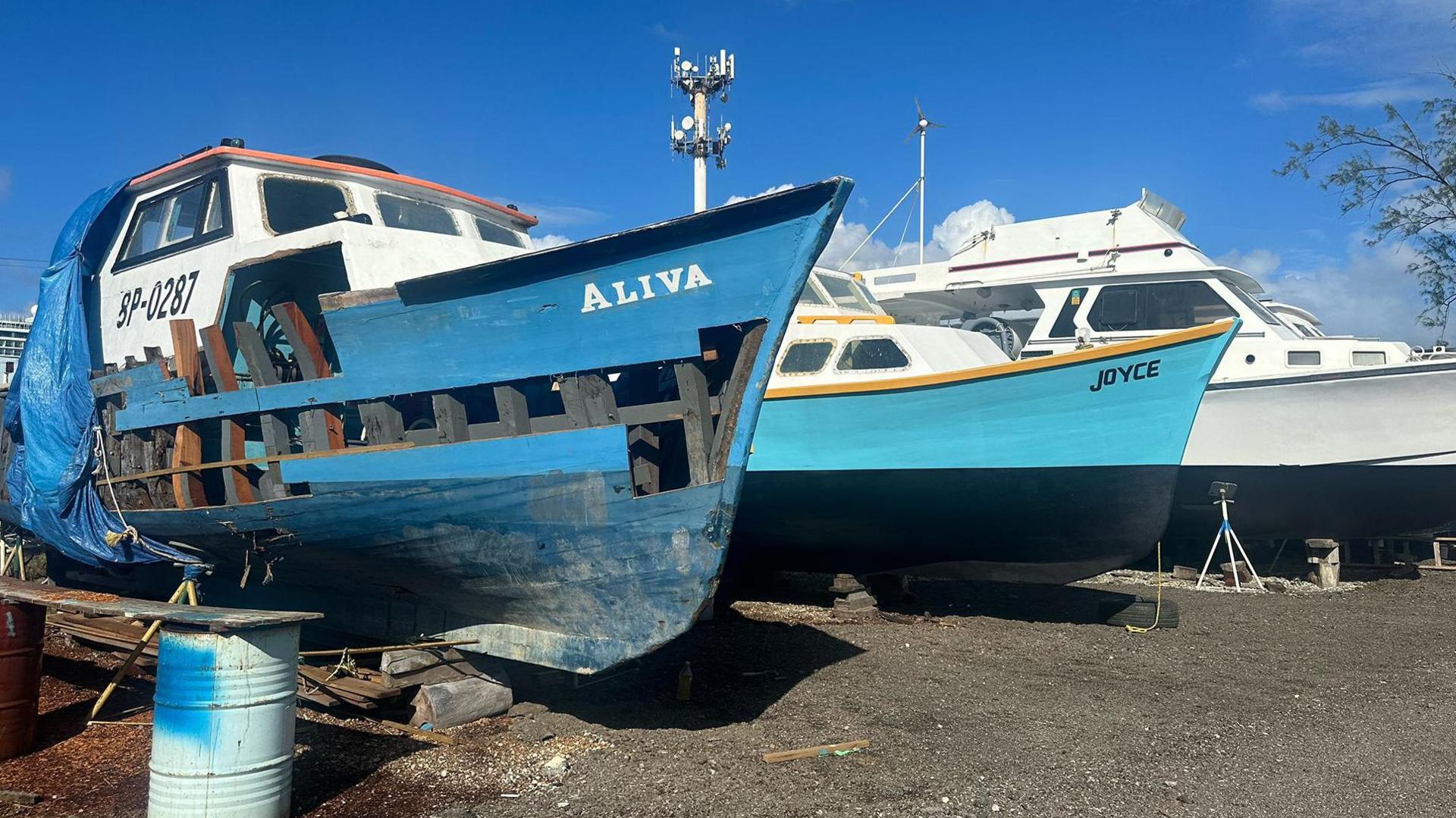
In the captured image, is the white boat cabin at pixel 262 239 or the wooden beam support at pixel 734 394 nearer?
the wooden beam support at pixel 734 394

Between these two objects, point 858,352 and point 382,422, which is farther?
point 858,352

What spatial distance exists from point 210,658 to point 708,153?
571 inches

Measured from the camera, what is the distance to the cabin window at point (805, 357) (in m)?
8.88

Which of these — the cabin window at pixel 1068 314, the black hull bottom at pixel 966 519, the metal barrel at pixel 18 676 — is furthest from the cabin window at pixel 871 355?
the metal barrel at pixel 18 676

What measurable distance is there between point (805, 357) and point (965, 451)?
1.72 meters

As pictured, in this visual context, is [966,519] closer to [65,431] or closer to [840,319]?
[840,319]

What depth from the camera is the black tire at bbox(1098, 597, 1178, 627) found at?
858 centimetres

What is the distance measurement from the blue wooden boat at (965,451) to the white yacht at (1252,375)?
2.44m

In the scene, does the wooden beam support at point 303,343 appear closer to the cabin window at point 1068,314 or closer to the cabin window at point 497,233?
the cabin window at point 497,233

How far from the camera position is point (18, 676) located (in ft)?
15.8

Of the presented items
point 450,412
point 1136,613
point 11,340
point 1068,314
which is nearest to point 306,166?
point 450,412

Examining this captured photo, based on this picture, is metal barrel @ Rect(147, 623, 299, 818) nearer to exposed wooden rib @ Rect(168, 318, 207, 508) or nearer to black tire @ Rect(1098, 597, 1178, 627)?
exposed wooden rib @ Rect(168, 318, 207, 508)

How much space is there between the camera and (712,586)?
494cm

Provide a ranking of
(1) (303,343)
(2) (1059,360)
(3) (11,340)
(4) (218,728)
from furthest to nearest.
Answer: (3) (11,340)
(2) (1059,360)
(1) (303,343)
(4) (218,728)
